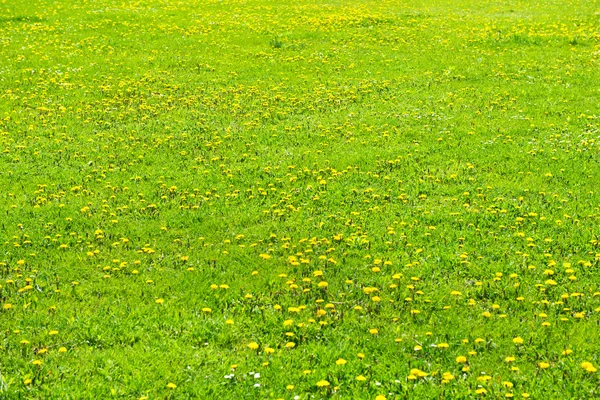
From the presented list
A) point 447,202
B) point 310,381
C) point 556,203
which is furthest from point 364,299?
point 556,203

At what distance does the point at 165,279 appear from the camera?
801cm

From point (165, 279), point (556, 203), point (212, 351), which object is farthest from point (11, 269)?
point (556, 203)

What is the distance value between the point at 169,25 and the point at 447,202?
657 inches

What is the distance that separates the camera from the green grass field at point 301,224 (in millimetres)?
6324

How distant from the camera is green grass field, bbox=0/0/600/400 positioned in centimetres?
632

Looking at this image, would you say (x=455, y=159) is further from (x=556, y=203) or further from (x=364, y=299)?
(x=364, y=299)

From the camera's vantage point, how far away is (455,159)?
39.5 ft

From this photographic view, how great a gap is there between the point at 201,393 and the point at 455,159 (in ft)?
24.7

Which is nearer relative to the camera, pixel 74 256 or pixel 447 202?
pixel 74 256

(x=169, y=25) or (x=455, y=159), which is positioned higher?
(x=169, y=25)

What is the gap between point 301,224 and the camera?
9.59m

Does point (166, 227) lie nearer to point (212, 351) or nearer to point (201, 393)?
point (212, 351)

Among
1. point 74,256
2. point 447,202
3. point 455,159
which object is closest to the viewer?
point 74,256

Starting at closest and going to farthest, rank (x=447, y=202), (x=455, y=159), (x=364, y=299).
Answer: (x=364, y=299)
(x=447, y=202)
(x=455, y=159)
